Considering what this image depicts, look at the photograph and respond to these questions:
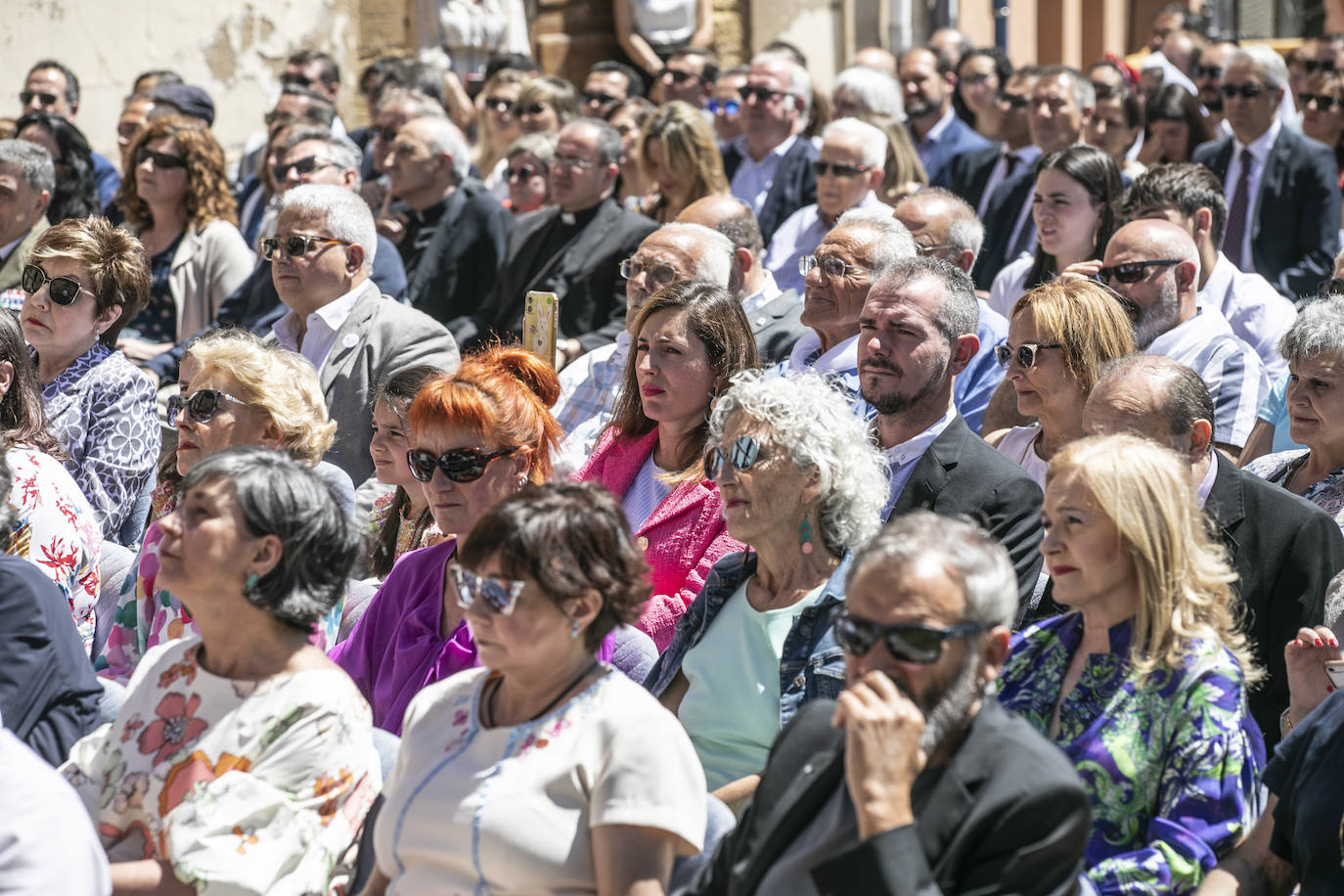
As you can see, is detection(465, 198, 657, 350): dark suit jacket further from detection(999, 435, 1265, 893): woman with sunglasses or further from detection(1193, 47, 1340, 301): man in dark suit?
detection(999, 435, 1265, 893): woman with sunglasses

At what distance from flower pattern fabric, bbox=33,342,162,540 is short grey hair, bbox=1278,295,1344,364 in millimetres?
3572

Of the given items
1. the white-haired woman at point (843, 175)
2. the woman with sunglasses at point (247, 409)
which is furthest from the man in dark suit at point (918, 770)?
the white-haired woman at point (843, 175)

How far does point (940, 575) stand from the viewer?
2568mm

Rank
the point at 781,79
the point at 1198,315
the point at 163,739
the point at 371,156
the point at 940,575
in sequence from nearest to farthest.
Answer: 1. the point at 940,575
2. the point at 163,739
3. the point at 1198,315
4. the point at 781,79
5. the point at 371,156

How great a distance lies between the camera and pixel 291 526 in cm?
319

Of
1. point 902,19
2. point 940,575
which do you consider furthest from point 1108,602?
point 902,19

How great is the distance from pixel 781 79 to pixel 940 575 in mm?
6985

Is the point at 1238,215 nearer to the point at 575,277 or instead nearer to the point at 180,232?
the point at 575,277

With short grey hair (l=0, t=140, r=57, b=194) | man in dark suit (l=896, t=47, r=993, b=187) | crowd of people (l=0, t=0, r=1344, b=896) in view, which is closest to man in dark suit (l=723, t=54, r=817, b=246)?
man in dark suit (l=896, t=47, r=993, b=187)

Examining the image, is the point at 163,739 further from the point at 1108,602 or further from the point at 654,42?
the point at 654,42

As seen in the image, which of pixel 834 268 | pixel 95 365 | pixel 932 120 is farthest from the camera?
pixel 932 120

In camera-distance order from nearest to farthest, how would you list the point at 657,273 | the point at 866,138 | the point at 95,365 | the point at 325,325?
the point at 95,365 < the point at 657,273 < the point at 325,325 < the point at 866,138

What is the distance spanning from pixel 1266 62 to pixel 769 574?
613 centimetres

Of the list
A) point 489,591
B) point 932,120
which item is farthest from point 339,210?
point 932,120
